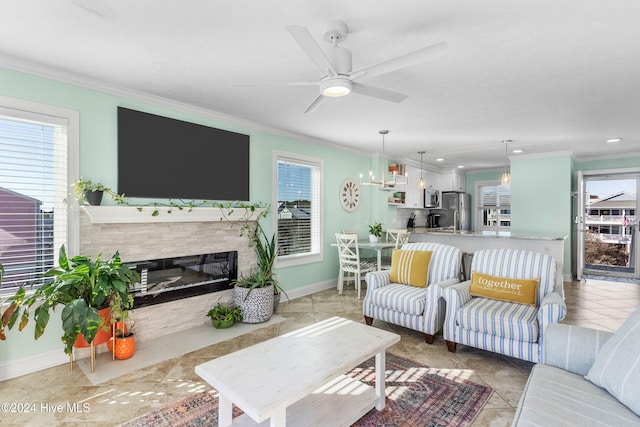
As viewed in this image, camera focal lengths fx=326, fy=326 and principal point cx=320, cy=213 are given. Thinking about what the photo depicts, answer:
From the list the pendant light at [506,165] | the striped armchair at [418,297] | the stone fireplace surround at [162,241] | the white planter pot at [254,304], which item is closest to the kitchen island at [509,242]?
the pendant light at [506,165]

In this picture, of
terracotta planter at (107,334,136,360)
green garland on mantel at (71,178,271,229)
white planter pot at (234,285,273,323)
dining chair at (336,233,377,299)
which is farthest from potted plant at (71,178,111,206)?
dining chair at (336,233,377,299)

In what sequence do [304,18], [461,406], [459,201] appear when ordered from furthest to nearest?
[459,201], [461,406], [304,18]

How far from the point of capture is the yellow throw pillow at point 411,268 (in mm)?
3498

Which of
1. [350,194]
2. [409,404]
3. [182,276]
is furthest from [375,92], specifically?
[350,194]

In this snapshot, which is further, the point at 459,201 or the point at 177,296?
the point at 459,201

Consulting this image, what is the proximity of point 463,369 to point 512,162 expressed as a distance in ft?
17.3

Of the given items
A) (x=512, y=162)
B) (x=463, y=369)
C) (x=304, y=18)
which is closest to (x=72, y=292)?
(x=304, y=18)

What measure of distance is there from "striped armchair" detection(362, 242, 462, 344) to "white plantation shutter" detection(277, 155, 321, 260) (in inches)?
63.8

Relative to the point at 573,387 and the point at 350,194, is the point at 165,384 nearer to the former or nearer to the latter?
the point at 573,387

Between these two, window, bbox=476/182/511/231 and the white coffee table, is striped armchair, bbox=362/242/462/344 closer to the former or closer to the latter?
the white coffee table

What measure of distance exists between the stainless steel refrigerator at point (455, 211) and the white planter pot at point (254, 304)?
589 cm

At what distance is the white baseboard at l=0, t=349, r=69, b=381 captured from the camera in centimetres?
252

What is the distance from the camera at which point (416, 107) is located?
3549mm

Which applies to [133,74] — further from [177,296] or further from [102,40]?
[177,296]
